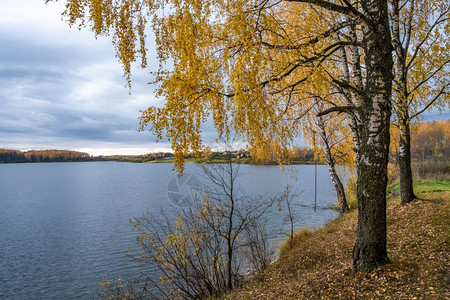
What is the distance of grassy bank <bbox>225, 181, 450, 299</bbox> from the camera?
426cm

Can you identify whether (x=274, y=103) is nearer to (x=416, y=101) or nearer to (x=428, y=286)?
(x=428, y=286)

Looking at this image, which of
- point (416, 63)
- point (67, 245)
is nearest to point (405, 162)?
point (416, 63)

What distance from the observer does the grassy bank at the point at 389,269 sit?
4.26 metres

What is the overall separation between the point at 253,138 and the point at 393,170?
25.2 m

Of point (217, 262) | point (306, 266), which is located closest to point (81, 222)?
point (217, 262)

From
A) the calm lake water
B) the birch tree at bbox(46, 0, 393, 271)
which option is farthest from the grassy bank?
the calm lake water

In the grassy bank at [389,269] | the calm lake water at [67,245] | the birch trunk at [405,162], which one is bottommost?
the calm lake water at [67,245]

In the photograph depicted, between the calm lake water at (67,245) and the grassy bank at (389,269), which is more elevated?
the grassy bank at (389,269)

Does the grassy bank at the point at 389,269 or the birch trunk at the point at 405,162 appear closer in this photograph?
the grassy bank at the point at 389,269

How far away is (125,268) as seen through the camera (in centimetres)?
1291

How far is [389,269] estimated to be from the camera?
15.2 feet

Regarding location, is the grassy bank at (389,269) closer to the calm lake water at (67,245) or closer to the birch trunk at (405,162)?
the birch trunk at (405,162)

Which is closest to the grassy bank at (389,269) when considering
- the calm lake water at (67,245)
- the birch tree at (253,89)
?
the birch tree at (253,89)

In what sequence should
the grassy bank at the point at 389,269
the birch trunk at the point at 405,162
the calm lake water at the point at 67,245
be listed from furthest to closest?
the calm lake water at the point at 67,245, the birch trunk at the point at 405,162, the grassy bank at the point at 389,269
